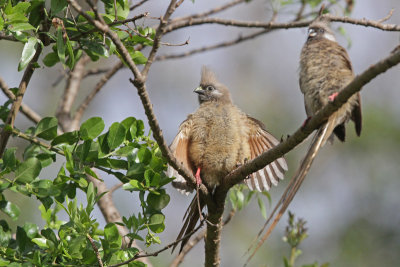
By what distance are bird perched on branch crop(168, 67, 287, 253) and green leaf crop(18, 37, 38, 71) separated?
1.40 meters

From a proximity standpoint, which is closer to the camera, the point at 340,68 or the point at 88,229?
the point at 88,229

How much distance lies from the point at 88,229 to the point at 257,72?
1082 centimetres

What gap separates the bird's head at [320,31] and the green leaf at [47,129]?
225 cm

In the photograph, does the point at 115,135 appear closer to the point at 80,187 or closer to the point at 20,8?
the point at 80,187

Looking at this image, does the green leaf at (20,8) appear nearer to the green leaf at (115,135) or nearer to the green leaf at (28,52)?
the green leaf at (28,52)

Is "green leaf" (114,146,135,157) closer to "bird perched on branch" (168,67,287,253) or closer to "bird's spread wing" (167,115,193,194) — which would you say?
"bird perched on branch" (168,67,287,253)

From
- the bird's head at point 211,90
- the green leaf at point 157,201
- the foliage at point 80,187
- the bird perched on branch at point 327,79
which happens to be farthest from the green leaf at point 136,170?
the bird's head at point 211,90

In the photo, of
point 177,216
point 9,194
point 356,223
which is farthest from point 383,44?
point 9,194

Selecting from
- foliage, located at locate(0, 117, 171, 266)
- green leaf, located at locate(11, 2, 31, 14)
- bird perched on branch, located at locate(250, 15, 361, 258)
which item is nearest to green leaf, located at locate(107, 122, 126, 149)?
foliage, located at locate(0, 117, 171, 266)

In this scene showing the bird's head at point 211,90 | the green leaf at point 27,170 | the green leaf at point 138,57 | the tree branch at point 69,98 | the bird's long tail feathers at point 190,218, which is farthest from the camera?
the tree branch at point 69,98

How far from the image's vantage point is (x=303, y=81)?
3818 millimetres

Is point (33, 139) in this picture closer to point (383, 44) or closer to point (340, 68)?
point (340, 68)

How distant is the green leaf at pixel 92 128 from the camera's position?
2.88 m

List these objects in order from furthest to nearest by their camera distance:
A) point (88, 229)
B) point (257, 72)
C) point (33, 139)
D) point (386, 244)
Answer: point (257, 72) → point (386, 244) → point (33, 139) → point (88, 229)
